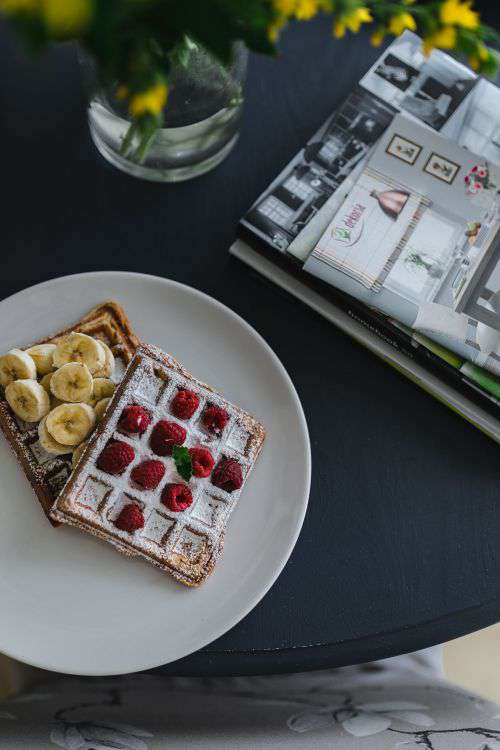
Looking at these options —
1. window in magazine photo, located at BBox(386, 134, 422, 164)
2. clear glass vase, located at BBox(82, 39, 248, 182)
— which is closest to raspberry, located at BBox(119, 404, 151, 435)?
clear glass vase, located at BBox(82, 39, 248, 182)

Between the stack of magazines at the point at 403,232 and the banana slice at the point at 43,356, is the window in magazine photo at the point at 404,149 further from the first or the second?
the banana slice at the point at 43,356

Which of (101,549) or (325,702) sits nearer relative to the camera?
(101,549)

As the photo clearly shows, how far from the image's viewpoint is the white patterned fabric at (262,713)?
4.39 feet

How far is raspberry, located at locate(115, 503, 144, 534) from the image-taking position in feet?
3.62

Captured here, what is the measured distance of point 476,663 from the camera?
155cm

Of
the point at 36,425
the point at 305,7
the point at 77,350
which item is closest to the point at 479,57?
the point at 305,7

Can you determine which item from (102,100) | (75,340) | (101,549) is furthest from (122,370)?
(102,100)

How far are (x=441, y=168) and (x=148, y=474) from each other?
760 mm

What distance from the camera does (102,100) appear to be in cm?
120

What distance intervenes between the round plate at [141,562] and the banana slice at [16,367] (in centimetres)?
6

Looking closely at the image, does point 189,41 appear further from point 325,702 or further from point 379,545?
point 325,702

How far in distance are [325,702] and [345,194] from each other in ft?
3.23

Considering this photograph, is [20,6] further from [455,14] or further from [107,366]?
[107,366]

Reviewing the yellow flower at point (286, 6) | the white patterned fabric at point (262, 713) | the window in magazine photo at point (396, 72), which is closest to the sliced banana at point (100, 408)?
the white patterned fabric at point (262, 713)
